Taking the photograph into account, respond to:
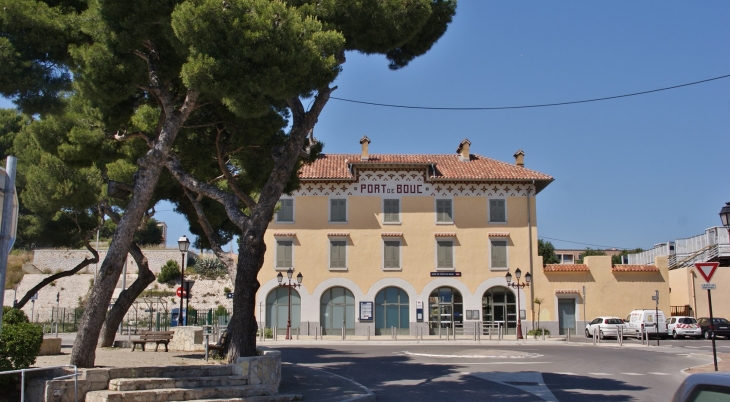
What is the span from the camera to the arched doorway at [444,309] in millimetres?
37312

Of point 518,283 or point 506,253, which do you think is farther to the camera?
point 506,253

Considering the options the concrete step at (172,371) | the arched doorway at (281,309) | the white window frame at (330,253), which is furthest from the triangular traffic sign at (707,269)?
the arched doorway at (281,309)

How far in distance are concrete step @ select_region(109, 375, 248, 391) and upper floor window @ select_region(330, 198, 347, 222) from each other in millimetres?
26814

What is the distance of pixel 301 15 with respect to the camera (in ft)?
41.9

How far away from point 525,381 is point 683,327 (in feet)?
80.7

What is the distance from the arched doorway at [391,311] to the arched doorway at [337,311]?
4.93 ft

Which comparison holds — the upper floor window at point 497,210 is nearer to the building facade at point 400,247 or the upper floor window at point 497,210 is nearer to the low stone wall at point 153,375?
the building facade at point 400,247

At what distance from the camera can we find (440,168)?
39594 millimetres

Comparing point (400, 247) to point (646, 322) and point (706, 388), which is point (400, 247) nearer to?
point (646, 322)

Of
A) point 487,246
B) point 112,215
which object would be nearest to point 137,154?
point 112,215

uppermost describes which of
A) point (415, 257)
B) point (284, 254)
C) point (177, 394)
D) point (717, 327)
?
point (284, 254)

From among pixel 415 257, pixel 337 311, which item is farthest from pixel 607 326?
pixel 337 311

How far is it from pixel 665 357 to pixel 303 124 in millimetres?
15780

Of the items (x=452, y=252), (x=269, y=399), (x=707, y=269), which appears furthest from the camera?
(x=452, y=252)
